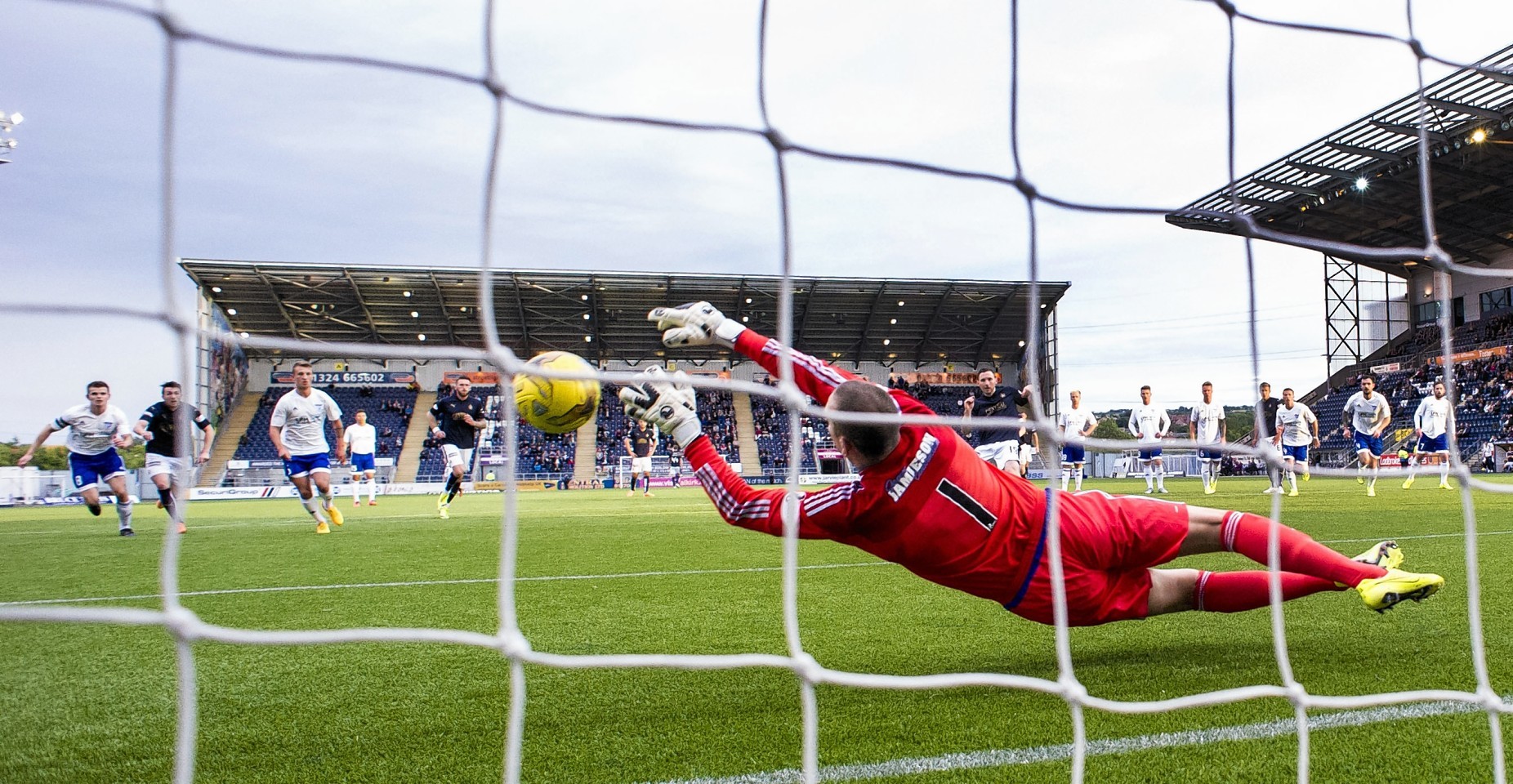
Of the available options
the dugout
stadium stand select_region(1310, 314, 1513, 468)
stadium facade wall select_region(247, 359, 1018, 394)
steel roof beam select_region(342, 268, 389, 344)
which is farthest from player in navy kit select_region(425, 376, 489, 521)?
stadium stand select_region(1310, 314, 1513, 468)

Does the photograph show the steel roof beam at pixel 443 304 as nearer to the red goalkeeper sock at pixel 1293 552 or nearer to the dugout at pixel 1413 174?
the dugout at pixel 1413 174

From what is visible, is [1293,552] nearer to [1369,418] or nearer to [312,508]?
[312,508]

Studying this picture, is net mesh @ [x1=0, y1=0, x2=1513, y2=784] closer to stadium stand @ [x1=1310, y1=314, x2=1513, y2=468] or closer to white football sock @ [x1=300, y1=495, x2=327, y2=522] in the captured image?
white football sock @ [x1=300, y1=495, x2=327, y2=522]

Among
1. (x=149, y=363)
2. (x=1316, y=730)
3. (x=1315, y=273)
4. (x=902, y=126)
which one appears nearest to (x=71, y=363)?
(x=149, y=363)

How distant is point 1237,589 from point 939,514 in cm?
136

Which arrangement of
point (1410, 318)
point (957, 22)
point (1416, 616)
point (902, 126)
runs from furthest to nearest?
point (1410, 318) → point (1416, 616) → point (902, 126) → point (957, 22)

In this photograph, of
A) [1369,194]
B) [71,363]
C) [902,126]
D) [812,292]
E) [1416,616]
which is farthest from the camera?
[812,292]

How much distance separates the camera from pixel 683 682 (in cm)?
313

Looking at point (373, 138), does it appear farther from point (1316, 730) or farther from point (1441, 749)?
point (1441, 749)

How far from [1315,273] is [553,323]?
31934mm

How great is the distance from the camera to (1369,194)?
19656 mm

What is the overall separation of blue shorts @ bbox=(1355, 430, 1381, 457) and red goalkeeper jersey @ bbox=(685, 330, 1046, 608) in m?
13.1

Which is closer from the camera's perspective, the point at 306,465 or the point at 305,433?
the point at 305,433

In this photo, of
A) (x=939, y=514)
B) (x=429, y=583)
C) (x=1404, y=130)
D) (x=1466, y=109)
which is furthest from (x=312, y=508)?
(x=1404, y=130)
